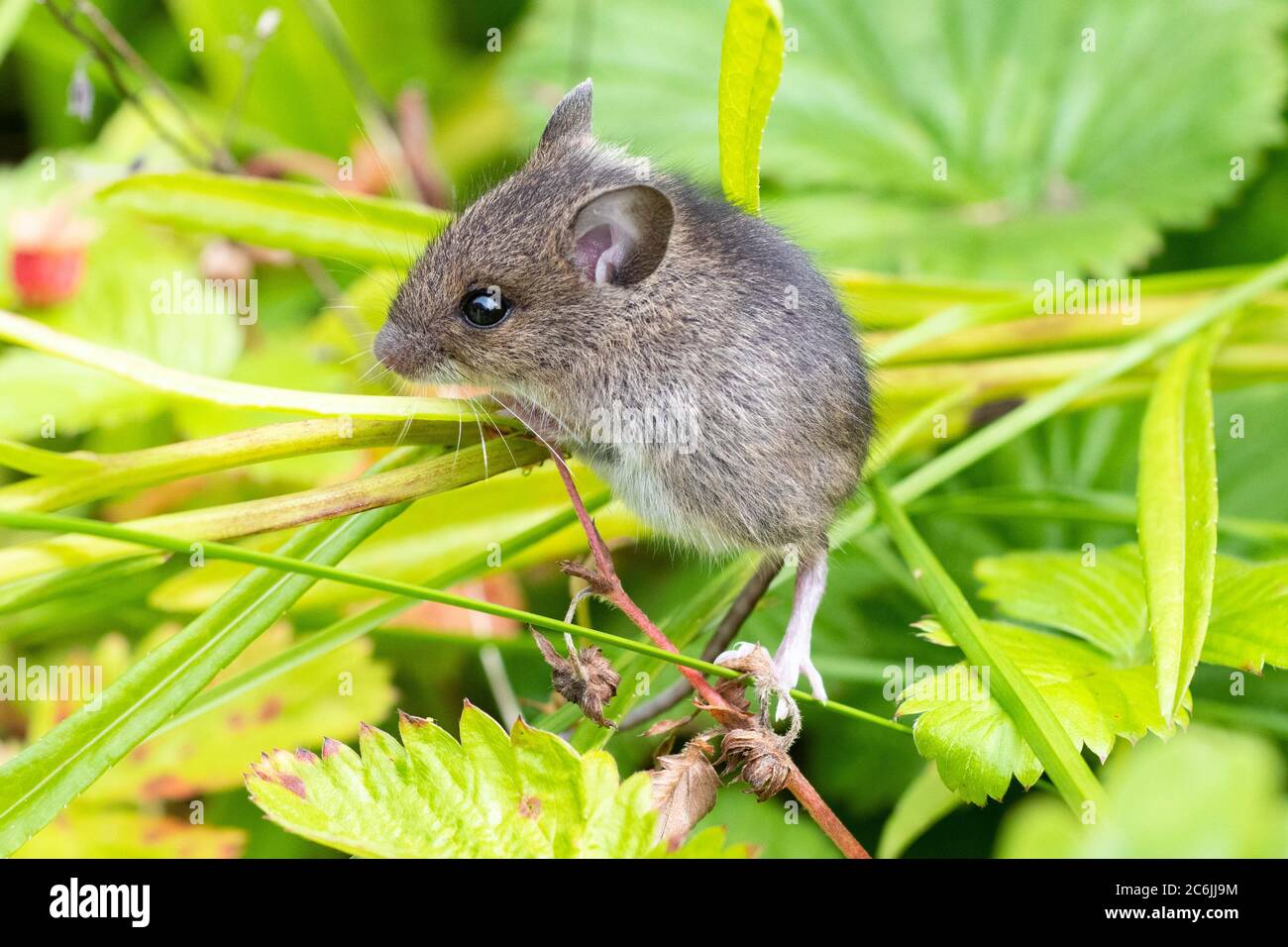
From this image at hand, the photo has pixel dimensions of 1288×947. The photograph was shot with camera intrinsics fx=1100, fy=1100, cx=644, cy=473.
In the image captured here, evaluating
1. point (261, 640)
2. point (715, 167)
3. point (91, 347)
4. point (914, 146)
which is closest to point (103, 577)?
point (91, 347)

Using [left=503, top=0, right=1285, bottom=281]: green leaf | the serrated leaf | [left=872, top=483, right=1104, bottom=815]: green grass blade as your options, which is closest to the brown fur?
[left=872, top=483, right=1104, bottom=815]: green grass blade

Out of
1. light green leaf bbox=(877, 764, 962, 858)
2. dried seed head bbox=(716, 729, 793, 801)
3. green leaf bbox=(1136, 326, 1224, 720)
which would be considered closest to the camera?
dried seed head bbox=(716, 729, 793, 801)

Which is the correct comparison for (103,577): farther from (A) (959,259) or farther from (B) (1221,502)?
(B) (1221,502)

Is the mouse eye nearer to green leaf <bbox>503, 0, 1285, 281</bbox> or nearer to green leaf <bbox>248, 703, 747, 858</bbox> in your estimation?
green leaf <bbox>248, 703, 747, 858</bbox>

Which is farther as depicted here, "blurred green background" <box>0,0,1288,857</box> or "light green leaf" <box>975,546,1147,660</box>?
"blurred green background" <box>0,0,1288,857</box>

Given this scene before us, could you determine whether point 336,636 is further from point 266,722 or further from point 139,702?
point 266,722
